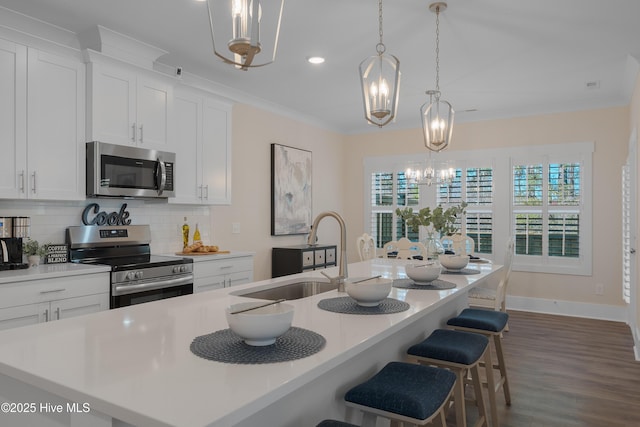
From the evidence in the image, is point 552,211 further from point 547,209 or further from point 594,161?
point 594,161

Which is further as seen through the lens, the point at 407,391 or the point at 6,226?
the point at 6,226

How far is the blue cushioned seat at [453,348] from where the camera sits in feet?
7.02

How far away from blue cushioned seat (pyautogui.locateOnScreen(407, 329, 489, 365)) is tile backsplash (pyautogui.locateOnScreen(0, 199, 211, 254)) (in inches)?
113

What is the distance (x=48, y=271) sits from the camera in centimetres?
294

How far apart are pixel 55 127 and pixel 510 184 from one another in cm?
531

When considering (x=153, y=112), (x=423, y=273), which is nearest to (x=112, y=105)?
(x=153, y=112)

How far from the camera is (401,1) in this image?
3035mm

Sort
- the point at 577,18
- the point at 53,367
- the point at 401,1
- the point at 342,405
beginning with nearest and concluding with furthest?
the point at 53,367
the point at 342,405
the point at 401,1
the point at 577,18

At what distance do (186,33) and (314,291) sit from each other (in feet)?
7.55

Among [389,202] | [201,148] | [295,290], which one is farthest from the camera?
[389,202]

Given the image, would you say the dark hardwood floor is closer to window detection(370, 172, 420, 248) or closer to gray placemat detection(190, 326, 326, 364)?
gray placemat detection(190, 326, 326, 364)

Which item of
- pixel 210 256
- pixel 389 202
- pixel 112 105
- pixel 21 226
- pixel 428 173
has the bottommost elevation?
pixel 210 256

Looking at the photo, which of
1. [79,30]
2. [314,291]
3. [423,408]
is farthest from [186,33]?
[423,408]

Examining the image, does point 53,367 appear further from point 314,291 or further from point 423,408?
point 314,291
